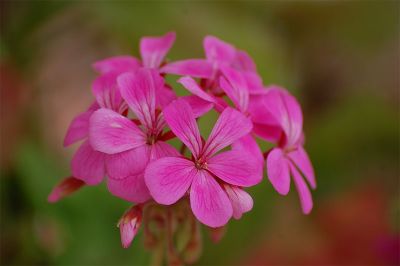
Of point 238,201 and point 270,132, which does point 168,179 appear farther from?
point 270,132

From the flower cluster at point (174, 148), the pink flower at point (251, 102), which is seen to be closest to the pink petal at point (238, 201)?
the flower cluster at point (174, 148)

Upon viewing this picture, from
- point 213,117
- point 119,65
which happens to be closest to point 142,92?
point 119,65

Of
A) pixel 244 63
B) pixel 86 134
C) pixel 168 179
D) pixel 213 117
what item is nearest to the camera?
pixel 168 179

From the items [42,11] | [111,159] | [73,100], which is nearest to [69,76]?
[73,100]

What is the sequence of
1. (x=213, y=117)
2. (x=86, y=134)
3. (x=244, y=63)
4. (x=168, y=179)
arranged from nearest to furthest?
1. (x=168, y=179)
2. (x=86, y=134)
3. (x=244, y=63)
4. (x=213, y=117)

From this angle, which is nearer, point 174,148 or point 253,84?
point 174,148

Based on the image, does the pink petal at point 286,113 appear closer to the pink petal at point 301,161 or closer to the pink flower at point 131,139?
the pink petal at point 301,161

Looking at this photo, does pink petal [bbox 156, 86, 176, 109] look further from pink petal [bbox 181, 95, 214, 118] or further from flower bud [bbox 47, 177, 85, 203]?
flower bud [bbox 47, 177, 85, 203]

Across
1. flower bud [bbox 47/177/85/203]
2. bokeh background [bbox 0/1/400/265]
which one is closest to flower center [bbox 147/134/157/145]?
flower bud [bbox 47/177/85/203]
